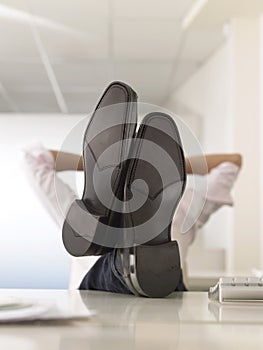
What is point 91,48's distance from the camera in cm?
452

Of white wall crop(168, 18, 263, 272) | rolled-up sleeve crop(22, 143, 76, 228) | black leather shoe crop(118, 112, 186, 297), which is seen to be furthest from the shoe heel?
white wall crop(168, 18, 263, 272)

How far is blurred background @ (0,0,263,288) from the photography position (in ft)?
11.8

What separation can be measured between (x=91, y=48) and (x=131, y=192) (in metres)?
4.03

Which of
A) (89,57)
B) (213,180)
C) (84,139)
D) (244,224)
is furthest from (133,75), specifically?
(84,139)

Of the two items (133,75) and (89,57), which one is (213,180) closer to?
(89,57)

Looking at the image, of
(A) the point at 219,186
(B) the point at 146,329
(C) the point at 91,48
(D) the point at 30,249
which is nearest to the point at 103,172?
(B) the point at 146,329

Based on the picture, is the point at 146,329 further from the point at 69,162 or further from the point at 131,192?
the point at 69,162

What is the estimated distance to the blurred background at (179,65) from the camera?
3.61 metres

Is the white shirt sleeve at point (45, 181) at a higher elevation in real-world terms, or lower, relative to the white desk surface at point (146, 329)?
higher

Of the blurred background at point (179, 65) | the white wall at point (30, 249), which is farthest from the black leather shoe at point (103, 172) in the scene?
the blurred background at point (179, 65)

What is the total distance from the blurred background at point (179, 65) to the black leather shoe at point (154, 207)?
5.84ft

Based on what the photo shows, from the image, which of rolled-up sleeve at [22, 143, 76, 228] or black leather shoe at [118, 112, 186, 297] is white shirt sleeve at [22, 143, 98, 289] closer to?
rolled-up sleeve at [22, 143, 76, 228]

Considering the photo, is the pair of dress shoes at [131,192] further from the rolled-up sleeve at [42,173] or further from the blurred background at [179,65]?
the blurred background at [179,65]

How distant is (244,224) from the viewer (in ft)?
11.9
